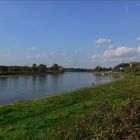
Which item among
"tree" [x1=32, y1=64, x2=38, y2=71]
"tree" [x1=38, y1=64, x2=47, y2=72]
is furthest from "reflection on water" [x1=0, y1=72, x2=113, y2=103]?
"tree" [x1=38, y1=64, x2=47, y2=72]

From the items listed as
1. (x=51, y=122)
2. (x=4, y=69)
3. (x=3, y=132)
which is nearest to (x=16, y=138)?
(x=3, y=132)

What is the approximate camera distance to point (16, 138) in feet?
36.6

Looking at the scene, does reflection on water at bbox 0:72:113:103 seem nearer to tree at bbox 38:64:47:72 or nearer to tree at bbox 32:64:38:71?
tree at bbox 32:64:38:71

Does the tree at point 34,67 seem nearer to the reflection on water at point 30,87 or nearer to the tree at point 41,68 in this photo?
the tree at point 41,68

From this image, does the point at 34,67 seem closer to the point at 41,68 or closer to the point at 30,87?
the point at 41,68

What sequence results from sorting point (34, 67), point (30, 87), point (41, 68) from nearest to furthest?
point (30, 87)
point (34, 67)
point (41, 68)

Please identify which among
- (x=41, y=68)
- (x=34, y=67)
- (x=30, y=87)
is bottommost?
(x=30, y=87)

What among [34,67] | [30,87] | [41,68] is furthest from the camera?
[41,68]

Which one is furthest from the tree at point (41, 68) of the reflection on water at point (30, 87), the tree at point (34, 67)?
the reflection on water at point (30, 87)

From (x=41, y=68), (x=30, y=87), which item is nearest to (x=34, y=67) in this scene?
(x=41, y=68)

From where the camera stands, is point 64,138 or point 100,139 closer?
point 100,139

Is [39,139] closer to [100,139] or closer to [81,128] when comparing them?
[81,128]

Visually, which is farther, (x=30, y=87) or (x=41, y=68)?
(x=41, y=68)

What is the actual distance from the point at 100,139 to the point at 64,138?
1674 mm
